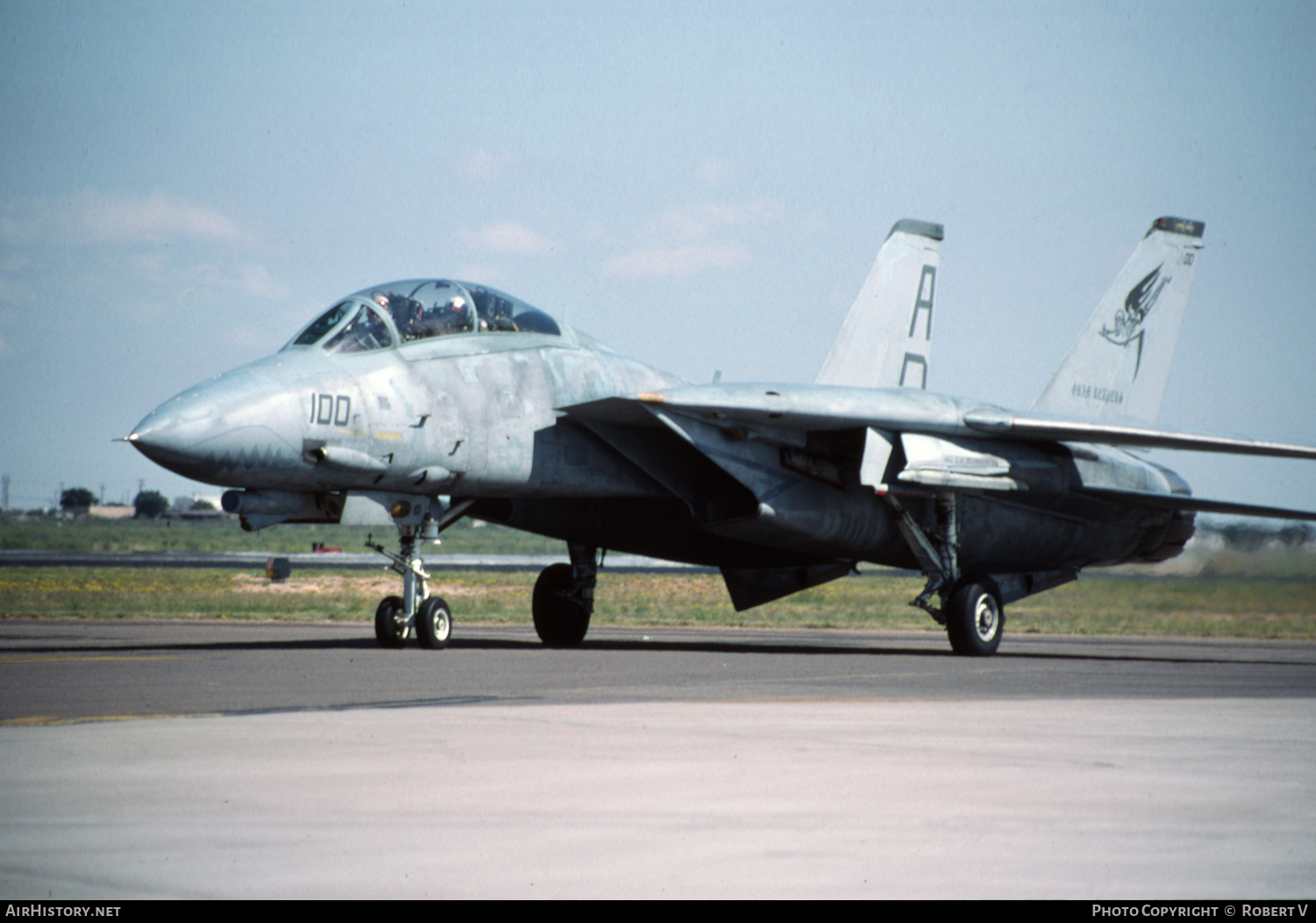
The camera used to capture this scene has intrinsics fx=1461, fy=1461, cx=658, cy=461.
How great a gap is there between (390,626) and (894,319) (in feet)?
31.1

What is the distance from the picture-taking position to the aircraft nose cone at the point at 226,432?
12.2m

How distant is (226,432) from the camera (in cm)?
1246

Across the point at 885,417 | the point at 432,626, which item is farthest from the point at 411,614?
the point at 885,417

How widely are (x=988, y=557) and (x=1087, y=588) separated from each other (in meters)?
3.11

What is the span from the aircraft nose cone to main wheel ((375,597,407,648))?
2094 mm

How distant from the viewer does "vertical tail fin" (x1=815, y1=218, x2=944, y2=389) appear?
2048 cm

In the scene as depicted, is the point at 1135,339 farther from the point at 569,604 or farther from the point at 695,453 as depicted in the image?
the point at 569,604

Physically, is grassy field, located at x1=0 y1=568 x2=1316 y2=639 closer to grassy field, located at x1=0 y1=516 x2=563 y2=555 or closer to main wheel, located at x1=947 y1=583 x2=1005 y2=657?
main wheel, located at x1=947 y1=583 x2=1005 y2=657

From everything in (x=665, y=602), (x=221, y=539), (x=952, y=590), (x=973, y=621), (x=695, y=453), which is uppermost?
(x=695, y=453)

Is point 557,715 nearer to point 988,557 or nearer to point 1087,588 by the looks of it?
point 988,557

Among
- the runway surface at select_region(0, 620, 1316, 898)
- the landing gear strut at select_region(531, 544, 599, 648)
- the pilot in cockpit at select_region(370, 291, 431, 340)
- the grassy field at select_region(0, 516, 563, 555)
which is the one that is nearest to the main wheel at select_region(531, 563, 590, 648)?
the landing gear strut at select_region(531, 544, 599, 648)

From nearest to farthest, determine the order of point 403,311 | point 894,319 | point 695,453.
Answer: point 403,311, point 695,453, point 894,319
